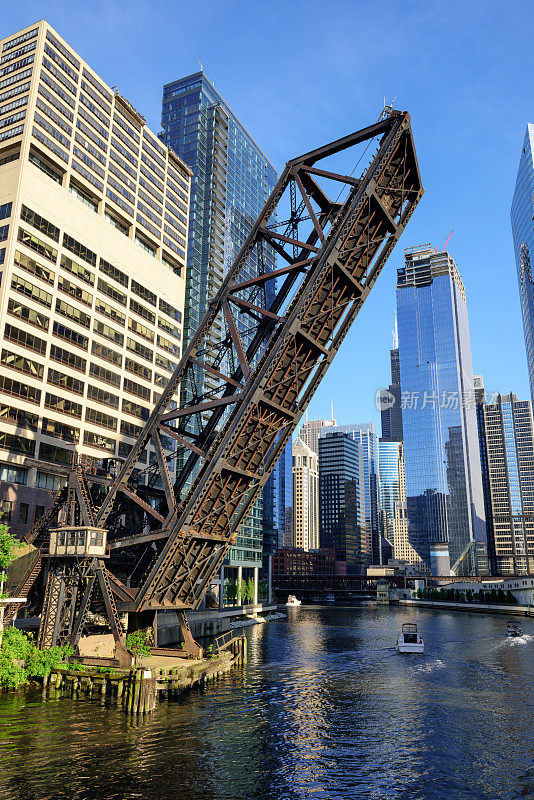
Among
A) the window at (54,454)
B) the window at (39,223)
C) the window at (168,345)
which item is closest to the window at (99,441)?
the window at (54,454)

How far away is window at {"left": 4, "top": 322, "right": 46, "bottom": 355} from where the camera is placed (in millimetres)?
59375

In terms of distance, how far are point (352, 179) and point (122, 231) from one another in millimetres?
57164

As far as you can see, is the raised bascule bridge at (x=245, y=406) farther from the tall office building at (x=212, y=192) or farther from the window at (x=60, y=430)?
the tall office building at (x=212, y=192)

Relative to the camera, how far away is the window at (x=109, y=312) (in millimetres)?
73688

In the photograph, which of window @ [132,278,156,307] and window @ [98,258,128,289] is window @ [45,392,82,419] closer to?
window @ [98,258,128,289]

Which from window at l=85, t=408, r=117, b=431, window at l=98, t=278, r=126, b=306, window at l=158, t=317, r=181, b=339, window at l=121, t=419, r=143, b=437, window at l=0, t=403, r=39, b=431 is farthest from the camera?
window at l=158, t=317, r=181, b=339

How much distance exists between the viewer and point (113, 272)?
254 feet

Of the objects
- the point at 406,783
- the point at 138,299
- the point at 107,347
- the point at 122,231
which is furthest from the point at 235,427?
the point at 122,231

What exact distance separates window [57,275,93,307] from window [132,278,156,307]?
34.3 ft

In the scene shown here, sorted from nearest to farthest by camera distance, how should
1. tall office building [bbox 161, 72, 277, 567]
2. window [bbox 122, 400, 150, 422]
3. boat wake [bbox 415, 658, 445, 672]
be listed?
boat wake [bbox 415, 658, 445, 672]
window [bbox 122, 400, 150, 422]
tall office building [bbox 161, 72, 277, 567]

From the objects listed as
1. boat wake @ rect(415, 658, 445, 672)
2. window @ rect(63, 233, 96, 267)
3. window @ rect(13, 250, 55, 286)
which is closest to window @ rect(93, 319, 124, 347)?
window @ rect(63, 233, 96, 267)

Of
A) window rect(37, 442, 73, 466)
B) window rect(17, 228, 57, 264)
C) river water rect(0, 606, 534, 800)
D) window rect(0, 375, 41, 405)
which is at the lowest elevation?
river water rect(0, 606, 534, 800)

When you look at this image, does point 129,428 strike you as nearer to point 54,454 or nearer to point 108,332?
point 108,332

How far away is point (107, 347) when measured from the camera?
2938 inches
